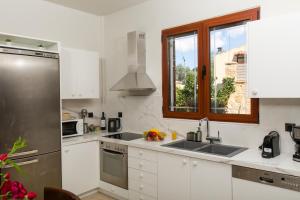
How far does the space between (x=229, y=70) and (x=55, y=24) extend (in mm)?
2610

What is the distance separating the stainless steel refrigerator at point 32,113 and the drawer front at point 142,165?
0.90 metres

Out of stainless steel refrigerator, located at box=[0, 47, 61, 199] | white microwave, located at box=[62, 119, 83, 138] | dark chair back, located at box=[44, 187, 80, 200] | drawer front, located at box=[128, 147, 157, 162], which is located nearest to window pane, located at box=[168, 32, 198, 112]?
drawer front, located at box=[128, 147, 157, 162]

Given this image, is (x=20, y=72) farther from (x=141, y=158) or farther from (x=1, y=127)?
(x=141, y=158)

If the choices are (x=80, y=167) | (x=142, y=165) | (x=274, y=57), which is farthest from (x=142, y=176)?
(x=274, y=57)

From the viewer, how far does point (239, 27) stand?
8.50 feet

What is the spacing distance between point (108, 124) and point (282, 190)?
8.53 ft

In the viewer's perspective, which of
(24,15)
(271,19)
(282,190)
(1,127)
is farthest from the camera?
(24,15)

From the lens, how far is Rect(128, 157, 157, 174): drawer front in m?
2.68

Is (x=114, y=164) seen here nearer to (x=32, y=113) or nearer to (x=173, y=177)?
(x=173, y=177)

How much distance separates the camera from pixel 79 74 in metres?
3.44

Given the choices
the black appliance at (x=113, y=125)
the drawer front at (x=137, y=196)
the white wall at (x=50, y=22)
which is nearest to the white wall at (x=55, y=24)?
the white wall at (x=50, y=22)

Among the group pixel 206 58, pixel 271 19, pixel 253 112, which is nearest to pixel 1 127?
pixel 206 58

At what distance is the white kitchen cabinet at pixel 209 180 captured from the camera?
6.88 feet

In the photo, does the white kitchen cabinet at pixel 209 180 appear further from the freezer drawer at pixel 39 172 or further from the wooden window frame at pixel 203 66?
the freezer drawer at pixel 39 172
